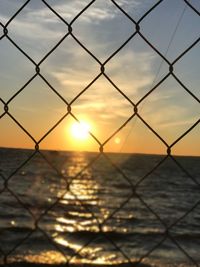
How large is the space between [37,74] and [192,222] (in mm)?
23534

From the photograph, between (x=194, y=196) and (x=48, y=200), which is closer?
(x=48, y=200)

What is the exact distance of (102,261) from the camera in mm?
14164

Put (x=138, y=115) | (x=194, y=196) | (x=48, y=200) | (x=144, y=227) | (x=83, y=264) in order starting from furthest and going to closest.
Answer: (x=194, y=196) < (x=48, y=200) < (x=144, y=227) < (x=83, y=264) < (x=138, y=115)

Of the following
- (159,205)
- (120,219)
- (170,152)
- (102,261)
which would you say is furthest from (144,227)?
(170,152)

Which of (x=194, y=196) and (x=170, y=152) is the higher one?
(x=194, y=196)

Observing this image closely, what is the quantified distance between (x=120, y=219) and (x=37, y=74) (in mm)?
22453

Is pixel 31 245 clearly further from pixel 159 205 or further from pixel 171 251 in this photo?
pixel 159 205

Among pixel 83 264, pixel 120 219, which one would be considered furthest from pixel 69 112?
pixel 120 219

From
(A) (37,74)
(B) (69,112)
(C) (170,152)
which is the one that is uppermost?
(A) (37,74)

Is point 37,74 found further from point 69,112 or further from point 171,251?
point 171,251

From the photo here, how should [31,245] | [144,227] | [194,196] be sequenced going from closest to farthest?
[31,245] → [144,227] → [194,196]

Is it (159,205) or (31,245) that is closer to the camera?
Result: (31,245)

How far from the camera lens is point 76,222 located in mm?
22734

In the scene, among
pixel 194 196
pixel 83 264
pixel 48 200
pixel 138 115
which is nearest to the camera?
pixel 138 115
